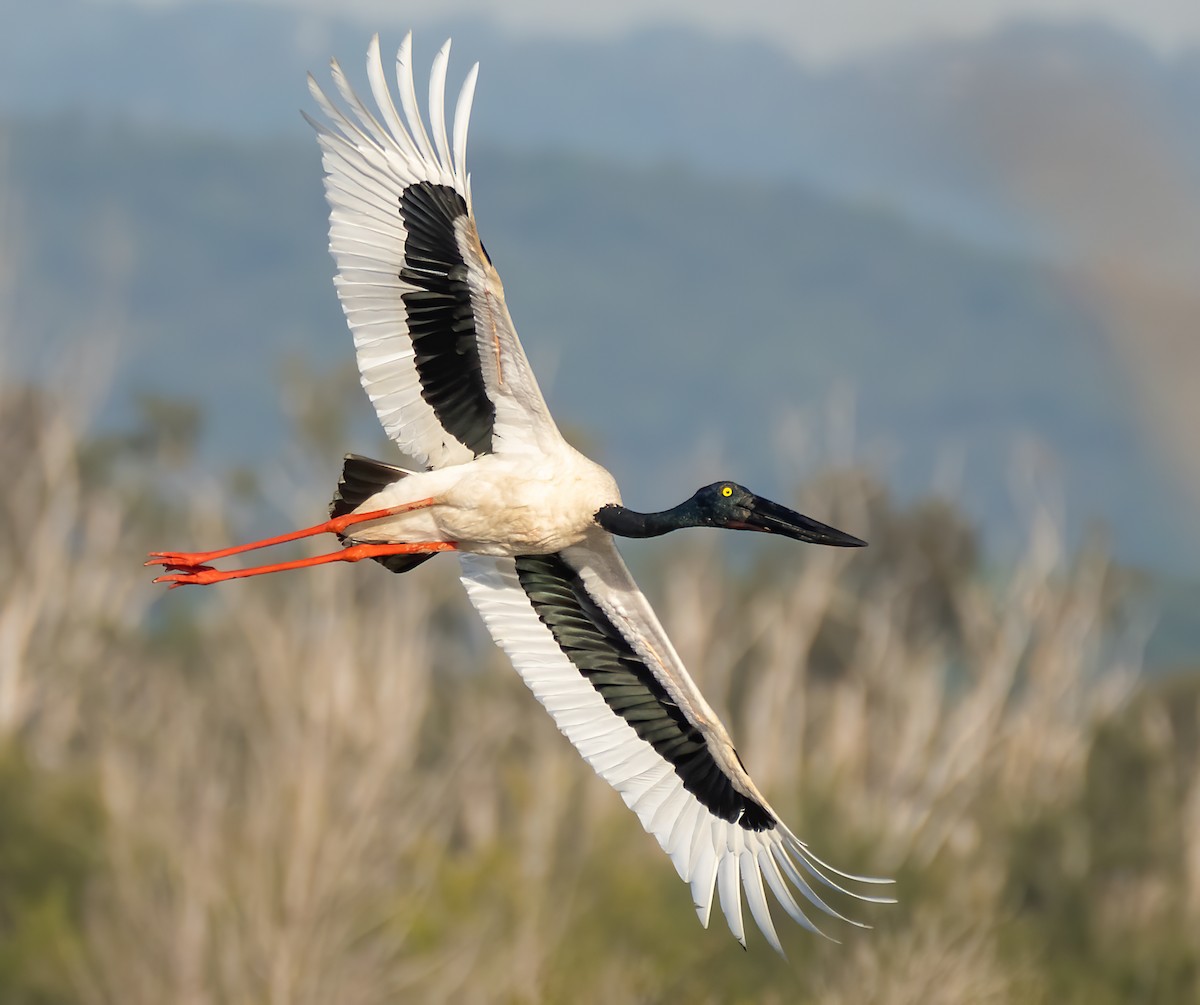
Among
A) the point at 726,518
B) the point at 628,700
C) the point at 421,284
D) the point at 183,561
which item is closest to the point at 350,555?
the point at 183,561

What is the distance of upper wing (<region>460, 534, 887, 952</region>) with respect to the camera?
10.7m

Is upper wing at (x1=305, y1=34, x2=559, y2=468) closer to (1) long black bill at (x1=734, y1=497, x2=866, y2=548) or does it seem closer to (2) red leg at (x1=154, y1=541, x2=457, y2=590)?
(2) red leg at (x1=154, y1=541, x2=457, y2=590)

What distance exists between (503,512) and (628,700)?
156 cm

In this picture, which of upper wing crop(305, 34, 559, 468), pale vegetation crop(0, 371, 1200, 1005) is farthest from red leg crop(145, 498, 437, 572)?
pale vegetation crop(0, 371, 1200, 1005)

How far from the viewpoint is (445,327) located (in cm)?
1012

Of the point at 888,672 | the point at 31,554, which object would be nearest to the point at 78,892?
the point at 31,554

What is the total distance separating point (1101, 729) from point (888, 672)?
16.4 ft

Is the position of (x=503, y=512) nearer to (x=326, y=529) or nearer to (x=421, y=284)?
(x=326, y=529)

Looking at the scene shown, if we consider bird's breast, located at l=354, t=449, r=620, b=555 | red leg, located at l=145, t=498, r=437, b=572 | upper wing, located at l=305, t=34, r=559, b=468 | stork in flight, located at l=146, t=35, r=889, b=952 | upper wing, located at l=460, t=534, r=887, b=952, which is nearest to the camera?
upper wing, located at l=305, t=34, r=559, b=468

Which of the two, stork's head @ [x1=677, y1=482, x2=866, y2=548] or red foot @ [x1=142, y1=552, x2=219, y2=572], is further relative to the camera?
red foot @ [x1=142, y1=552, x2=219, y2=572]

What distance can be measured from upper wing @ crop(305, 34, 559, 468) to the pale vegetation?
44.7ft

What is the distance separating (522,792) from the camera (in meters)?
31.0

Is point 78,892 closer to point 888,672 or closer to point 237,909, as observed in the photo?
point 237,909

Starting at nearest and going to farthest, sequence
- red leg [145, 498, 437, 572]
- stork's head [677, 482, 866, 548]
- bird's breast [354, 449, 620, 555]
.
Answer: bird's breast [354, 449, 620, 555] → red leg [145, 498, 437, 572] → stork's head [677, 482, 866, 548]
